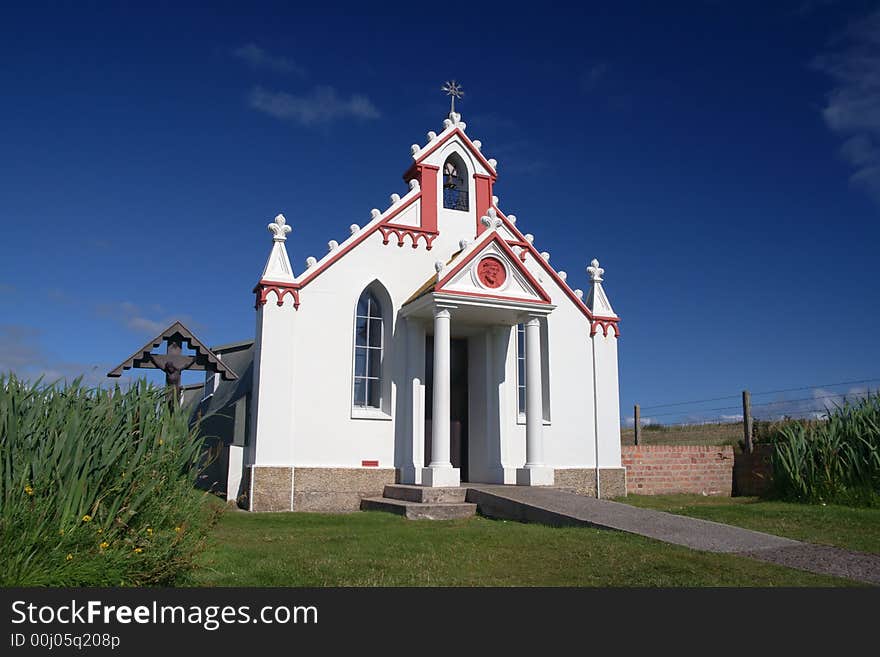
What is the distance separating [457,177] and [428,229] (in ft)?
6.88

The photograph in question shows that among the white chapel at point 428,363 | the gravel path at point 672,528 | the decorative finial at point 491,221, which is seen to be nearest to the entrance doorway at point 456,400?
the white chapel at point 428,363

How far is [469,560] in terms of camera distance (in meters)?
8.54

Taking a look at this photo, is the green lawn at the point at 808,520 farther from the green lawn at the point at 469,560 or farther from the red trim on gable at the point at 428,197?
the red trim on gable at the point at 428,197

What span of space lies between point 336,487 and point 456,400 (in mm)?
4293

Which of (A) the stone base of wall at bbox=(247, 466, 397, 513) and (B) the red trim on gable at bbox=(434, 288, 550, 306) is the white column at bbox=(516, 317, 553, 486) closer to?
(B) the red trim on gable at bbox=(434, 288, 550, 306)

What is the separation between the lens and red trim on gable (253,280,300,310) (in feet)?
52.2

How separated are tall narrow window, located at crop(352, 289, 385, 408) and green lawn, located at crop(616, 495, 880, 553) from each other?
670 cm

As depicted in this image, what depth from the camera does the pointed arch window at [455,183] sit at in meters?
18.9

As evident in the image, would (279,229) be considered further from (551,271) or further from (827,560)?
(827,560)

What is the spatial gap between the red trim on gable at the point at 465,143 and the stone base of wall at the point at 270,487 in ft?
26.8

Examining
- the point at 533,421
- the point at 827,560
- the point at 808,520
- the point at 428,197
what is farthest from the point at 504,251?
the point at 827,560

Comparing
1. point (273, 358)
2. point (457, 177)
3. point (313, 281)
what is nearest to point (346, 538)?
point (273, 358)

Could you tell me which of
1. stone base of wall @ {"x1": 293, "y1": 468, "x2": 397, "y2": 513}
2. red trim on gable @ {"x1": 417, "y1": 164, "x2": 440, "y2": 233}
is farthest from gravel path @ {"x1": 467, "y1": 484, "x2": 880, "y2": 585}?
red trim on gable @ {"x1": 417, "y1": 164, "x2": 440, "y2": 233}

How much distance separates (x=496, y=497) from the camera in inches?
544
